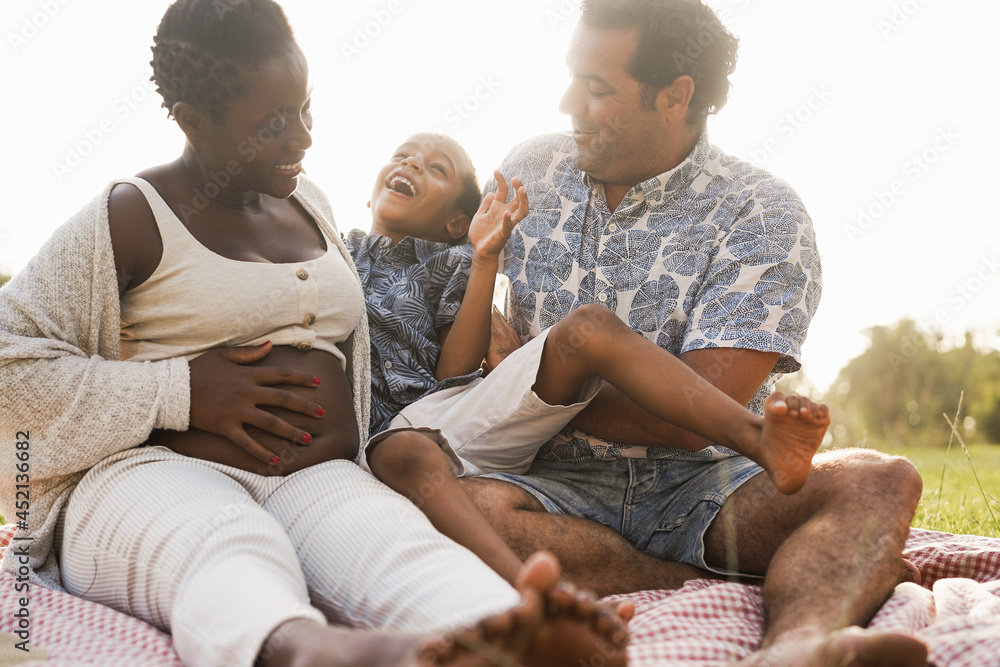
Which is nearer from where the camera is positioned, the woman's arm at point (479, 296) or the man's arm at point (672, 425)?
the man's arm at point (672, 425)

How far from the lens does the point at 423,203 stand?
333 cm

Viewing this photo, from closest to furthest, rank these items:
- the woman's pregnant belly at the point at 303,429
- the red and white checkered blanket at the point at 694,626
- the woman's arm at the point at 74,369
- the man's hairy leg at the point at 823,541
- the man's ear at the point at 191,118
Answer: the red and white checkered blanket at the point at 694,626, the man's hairy leg at the point at 823,541, the woman's arm at the point at 74,369, the woman's pregnant belly at the point at 303,429, the man's ear at the point at 191,118

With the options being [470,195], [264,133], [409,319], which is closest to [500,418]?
[409,319]

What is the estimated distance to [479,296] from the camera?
2.85m

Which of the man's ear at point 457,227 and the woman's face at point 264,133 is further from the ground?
the woman's face at point 264,133

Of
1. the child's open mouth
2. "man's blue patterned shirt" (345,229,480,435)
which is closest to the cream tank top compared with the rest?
"man's blue patterned shirt" (345,229,480,435)

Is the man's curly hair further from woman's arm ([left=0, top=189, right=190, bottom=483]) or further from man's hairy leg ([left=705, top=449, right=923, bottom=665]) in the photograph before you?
woman's arm ([left=0, top=189, right=190, bottom=483])

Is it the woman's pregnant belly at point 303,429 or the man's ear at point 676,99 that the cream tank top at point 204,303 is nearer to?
the woman's pregnant belly at point 303,429

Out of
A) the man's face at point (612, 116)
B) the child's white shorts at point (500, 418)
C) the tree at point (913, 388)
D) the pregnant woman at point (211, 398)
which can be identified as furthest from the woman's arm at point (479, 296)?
the tree at point (913, 388)

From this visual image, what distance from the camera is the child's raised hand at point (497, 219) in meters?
2.78

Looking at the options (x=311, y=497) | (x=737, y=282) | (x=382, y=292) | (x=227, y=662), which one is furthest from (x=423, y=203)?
(x=227, y=662)

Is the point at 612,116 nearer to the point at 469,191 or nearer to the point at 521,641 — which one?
the point at 469,191

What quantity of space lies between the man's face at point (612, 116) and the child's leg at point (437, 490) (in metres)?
1.30

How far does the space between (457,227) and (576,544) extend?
5.15ft
